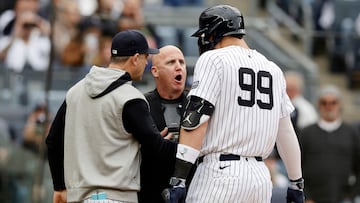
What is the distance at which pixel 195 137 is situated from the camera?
23.0ft

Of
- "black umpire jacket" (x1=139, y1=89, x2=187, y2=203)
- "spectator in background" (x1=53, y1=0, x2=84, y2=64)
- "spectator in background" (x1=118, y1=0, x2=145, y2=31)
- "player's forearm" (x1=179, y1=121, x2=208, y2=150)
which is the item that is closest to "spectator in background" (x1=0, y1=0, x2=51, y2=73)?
"spectator in background" (x1=53, y1=0, x2=84, y2=64)

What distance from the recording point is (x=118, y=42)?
729cm

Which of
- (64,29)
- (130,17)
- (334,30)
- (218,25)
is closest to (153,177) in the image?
(218,25)

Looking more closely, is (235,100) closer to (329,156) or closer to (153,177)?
(153,177)

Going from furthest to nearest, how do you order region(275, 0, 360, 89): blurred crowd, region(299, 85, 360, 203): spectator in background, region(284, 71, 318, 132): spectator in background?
1. region(275, 0, 360, 89): blurred crowd
2. region(284, 71, 318, 132): spectator in background
3. region(299, 85, 360, 203): spectator in background

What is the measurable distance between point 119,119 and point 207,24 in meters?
0.79

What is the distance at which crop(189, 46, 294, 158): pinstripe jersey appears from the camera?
7082 millimetres

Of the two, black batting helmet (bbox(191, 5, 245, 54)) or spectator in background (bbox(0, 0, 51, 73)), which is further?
spectator in background (bbox(0, 0, 51, 73))

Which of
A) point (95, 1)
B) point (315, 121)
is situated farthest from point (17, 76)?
point (315, 121)

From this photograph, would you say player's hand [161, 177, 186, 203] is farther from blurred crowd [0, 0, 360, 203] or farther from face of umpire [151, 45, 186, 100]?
blurred crowd [0, 0, 360, 203]

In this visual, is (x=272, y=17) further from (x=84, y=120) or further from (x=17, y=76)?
A: (x=84, y=120)

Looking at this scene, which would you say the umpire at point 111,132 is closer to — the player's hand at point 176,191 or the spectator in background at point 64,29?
the player's hand at point 176,191

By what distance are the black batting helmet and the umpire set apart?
37 centimetres

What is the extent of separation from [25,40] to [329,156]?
3.89 metres
